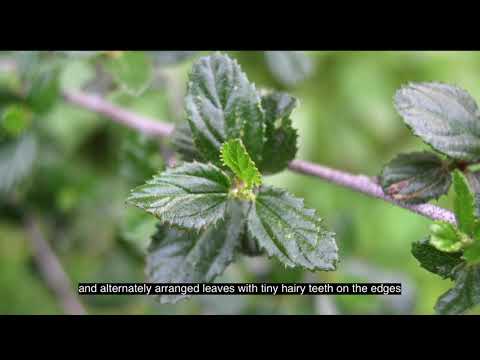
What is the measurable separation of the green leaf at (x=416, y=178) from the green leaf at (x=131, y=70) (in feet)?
1.95

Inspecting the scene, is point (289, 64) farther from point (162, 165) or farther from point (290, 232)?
point (290, 232)

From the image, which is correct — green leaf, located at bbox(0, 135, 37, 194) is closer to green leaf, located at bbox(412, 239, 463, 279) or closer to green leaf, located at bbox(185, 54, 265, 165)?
green leaf, located at bbox(185, 54, 265, 165)

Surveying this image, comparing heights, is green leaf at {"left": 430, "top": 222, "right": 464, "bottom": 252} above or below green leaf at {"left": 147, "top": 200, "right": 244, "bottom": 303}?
below

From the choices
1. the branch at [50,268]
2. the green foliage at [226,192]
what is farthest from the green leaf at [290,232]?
the branch at [50,268]

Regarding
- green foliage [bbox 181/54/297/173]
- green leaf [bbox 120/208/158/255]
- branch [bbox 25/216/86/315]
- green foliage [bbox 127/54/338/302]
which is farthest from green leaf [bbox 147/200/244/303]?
branch [bbox 25/216/86/315]

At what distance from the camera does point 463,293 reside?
2.79ft

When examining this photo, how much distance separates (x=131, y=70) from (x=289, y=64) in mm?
445

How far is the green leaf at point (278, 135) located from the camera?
3.24 feet

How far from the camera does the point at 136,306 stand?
2096mm

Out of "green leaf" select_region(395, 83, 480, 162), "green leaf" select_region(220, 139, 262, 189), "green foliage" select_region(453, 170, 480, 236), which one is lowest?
"green foliage" select_region(453, 170, 480, 236)

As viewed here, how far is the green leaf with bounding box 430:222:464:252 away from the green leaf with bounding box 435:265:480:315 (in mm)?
65

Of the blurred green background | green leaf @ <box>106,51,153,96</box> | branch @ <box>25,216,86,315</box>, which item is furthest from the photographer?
branch @ <box>25,216,86,315</box>

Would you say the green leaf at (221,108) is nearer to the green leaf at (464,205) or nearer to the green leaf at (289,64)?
the green leaf at (464,205)

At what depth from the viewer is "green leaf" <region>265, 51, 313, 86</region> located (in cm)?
149
